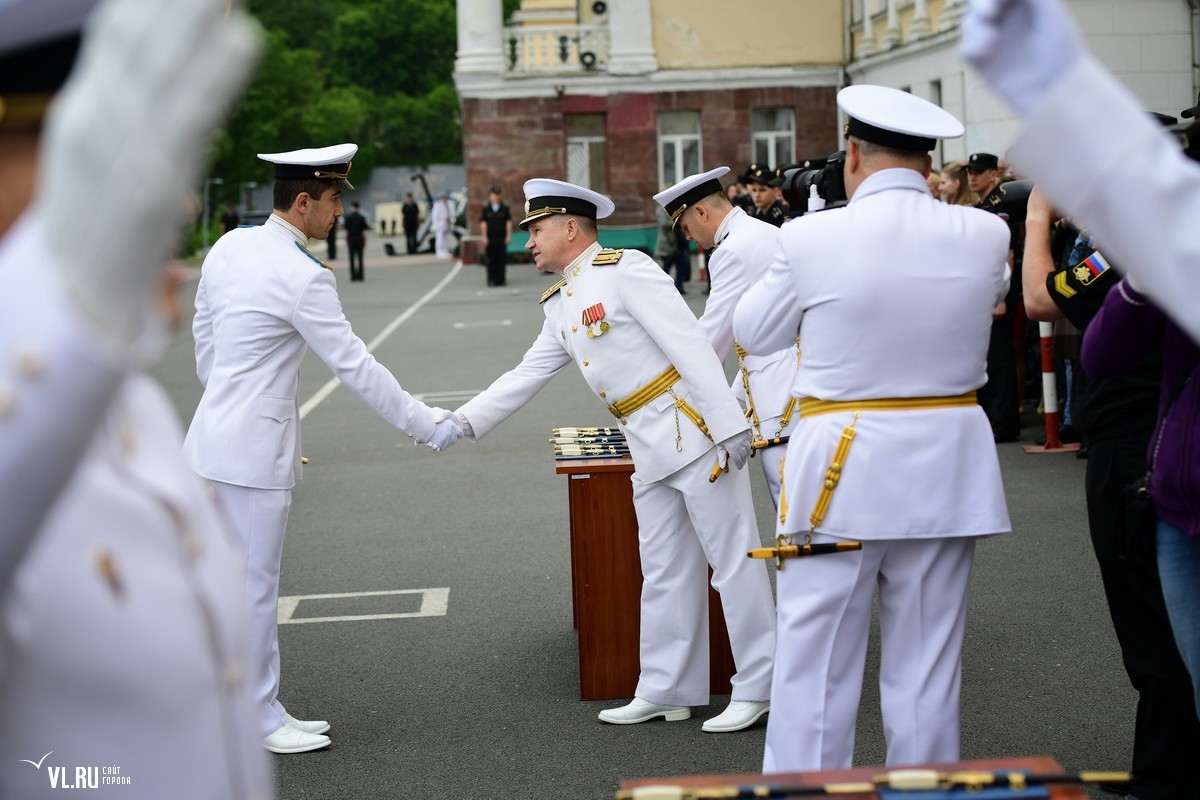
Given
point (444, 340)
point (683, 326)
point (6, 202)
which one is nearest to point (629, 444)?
point (683, 326)

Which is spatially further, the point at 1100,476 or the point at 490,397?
the point at 490,397

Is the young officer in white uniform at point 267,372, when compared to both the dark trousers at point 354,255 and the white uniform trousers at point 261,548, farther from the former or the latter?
the dark trousers at point 354,255

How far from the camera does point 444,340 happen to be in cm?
1980

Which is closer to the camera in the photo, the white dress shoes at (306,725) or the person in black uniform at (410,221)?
the white dress shoes at (306,725)

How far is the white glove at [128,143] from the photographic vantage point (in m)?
1.32

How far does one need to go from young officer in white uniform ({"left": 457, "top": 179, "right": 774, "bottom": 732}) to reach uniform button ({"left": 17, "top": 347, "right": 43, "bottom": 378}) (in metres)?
3.99

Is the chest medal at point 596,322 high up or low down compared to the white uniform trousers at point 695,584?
up

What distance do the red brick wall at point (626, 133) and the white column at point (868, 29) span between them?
2.31 meters

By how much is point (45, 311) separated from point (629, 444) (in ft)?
13.7

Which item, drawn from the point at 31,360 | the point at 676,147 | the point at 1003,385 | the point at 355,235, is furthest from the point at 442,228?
the point at 31,360

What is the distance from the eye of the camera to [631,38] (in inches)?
1451

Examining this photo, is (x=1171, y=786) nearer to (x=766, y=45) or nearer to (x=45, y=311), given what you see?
(x=45, y=311)

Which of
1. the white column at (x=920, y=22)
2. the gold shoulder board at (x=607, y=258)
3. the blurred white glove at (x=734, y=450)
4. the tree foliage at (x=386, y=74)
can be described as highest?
the tree foliage at (x=386, y=74)

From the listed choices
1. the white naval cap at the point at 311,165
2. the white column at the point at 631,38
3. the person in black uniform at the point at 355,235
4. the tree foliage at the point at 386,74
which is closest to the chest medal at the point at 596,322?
the white naval cap at the point at 311,165
